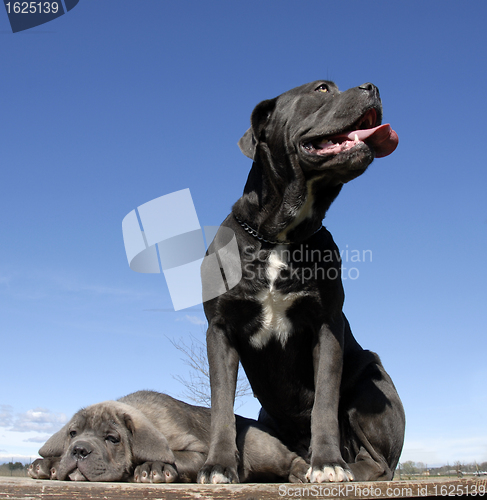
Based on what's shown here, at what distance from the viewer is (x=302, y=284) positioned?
12.0 ft

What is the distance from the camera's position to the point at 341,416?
383 centimetres

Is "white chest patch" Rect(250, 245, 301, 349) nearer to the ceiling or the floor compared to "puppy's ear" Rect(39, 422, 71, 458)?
nearer to the ceiling

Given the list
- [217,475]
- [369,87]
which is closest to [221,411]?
[217,475]

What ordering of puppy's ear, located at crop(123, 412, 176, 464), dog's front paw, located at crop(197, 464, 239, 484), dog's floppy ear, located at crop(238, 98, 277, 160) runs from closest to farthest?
dog's front paw, located at crop(197, 464, 239, 484) < puppy's ear, located at crop(123, 412, 176, 464) < dog's floppy ear, located at crop(238, 98, 277, 160)

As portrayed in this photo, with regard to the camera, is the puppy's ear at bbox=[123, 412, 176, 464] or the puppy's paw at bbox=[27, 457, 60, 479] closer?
the puppy's ear at bbox=[123, 412, 176, 464]

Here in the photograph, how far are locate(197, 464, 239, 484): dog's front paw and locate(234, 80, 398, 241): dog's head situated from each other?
1683mm

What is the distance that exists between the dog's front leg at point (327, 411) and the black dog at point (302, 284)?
0.01 m

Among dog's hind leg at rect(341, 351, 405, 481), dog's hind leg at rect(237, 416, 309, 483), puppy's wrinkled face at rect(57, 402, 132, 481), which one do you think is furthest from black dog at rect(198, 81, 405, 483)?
puppy's wrinkled face at rect(57, 402, 132, 481)

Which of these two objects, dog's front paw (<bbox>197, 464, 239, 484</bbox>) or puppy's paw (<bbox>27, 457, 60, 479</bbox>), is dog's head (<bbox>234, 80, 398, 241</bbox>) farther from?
puppy's paw (<bbox>27, 457, 60, 479</bbox>)

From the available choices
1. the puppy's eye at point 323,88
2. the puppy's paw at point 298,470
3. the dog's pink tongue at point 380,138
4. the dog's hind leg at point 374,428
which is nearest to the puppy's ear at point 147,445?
the puppy's paw at point 298,470

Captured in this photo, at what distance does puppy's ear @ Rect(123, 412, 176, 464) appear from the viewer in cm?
331

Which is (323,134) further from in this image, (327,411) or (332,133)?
(327,411)

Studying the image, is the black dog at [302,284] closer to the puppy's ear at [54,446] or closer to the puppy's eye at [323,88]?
the puppy's eye at [323,88]

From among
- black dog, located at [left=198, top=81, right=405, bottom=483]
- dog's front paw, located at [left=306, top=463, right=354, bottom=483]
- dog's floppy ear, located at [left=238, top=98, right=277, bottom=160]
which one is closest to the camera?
dog's front paw, located at [left=306, top=463, right=354, bottom=483]
